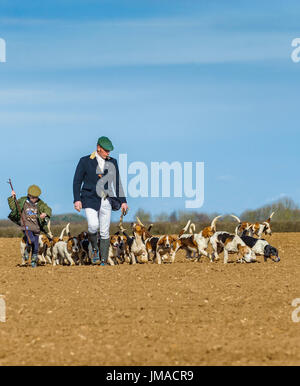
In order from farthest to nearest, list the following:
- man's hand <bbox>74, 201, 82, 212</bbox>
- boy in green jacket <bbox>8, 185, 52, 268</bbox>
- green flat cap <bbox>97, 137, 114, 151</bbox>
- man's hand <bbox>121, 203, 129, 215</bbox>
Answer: boy in green jacket <bbox>8, 185, 52, 268</bbox> → man's hand <bbox>121, 203, 129, 215</bbox> → green flat cap <bbox>97, 137, 114, 151</bbox> → man's hand <bbox>74, 201, 82, 212</bbox>

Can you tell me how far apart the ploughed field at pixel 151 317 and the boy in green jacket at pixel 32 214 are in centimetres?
225

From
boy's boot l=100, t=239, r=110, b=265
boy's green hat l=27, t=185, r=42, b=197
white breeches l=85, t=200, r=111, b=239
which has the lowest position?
boy's boot l=100, t=239, r=110, b=265

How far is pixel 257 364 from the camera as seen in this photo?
8.45 metres

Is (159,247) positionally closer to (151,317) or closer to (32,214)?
(32,214)

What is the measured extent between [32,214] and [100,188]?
241 centimetres

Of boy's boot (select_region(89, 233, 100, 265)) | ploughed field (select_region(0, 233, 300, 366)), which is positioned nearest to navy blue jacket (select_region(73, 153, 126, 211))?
boy's boot (select_region(89, 233, 100, 265))

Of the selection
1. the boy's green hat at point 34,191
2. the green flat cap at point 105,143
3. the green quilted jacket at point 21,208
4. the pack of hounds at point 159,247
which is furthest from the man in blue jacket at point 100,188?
the green quilted jacket at point 21,208

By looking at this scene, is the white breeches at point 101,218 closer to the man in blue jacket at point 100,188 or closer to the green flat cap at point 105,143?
the man in blue jacket at point 100,188

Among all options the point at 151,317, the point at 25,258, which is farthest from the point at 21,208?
the point at 151,317

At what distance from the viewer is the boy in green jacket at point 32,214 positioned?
19.8 metres

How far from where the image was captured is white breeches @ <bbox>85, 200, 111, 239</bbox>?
717 inches

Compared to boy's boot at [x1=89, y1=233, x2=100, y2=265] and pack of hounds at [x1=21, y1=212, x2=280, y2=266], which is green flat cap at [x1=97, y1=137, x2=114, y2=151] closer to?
boy's boot at [x1=89, y1=233, x2=100, y2=265]

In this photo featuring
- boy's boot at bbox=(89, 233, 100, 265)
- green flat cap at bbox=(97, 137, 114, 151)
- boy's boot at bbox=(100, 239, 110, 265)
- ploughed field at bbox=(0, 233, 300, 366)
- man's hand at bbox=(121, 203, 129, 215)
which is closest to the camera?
ploughed field at bbox=(0, 233, 300, 366)

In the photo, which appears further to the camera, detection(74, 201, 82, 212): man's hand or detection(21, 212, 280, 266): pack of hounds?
detection(21, 212, 280, 266): pack of hounds
